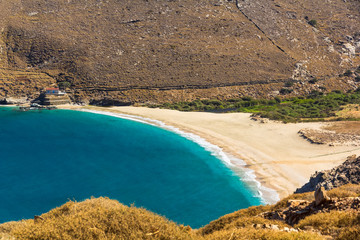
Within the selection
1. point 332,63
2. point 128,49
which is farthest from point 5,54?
point 332,63

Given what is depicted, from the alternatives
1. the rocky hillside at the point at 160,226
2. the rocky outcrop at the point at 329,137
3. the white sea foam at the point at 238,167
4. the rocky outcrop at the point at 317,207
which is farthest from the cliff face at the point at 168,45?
the rocky hillside at the point at 160,226

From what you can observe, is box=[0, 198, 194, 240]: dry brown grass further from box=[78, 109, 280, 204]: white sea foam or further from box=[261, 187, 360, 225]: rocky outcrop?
box=[78, 109, 280, 204]: white sea foam

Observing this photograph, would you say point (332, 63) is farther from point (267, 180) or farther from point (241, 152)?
point (267, 180)

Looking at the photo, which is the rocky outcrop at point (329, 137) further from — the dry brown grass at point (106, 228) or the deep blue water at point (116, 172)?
the dry brown grass at point (106, 228)

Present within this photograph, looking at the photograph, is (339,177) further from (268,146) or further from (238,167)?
(268,146)

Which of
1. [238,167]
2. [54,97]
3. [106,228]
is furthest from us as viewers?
[54,97]

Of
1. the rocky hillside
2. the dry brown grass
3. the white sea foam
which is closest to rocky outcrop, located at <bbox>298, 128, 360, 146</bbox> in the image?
the white sea foam

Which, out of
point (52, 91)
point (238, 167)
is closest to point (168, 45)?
point (52, 91)
